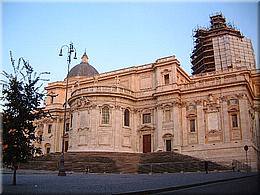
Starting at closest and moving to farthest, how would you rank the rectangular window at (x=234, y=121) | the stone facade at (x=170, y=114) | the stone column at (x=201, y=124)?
the rectangular window at (x=234, y=121)
the stone facade at (x=170, y=114)
the stone column at (x=201, y=124)

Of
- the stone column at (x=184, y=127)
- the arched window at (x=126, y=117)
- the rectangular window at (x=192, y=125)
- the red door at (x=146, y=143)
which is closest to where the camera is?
the stone column at (x=184, y=127)

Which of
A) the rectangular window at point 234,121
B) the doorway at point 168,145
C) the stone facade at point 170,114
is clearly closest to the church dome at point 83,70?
the stone facade at point 170,114

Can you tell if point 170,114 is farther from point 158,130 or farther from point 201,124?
point 201,124

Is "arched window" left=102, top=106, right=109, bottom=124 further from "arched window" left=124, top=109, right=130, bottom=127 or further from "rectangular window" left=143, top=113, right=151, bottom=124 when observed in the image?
"rectangular window" left=143, top=113, right=151, bottom=124

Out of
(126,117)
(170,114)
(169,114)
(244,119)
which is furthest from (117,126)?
(244,119)

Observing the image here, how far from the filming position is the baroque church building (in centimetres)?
3903

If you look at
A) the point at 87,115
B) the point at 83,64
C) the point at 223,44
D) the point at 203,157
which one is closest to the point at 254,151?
the point at 203,157

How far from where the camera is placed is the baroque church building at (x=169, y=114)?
39.0 m

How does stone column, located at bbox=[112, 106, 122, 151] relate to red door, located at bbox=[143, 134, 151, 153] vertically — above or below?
above

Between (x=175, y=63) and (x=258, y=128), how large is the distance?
15.5 metres

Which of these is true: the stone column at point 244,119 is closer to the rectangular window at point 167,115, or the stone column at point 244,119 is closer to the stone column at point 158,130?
the rectangular window at point 167,115

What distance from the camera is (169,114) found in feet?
143

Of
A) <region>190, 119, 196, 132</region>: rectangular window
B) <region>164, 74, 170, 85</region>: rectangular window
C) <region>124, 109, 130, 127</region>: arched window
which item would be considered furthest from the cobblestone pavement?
<region>164, 74, 170, 85</region>: rectangular window

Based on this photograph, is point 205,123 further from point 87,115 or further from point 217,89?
point 87,115
